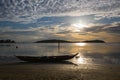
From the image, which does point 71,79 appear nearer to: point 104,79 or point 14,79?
point 104,79

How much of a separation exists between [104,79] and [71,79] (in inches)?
138

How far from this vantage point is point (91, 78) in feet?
68.0

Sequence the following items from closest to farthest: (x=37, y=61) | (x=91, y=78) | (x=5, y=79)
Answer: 1. (x=5, y=79)
2. (x=91, y=78)
3. (x=37, y=61)

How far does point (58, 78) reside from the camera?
20.4 metres

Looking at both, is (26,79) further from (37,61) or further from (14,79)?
(37,61)

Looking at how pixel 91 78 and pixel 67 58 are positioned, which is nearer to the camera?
pixel 91 78

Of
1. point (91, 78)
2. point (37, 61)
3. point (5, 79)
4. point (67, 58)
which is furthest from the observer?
point (67, 58)

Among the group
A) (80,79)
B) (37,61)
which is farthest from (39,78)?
(37,61)

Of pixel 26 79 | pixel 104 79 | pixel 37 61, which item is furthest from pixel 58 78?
pixel 37 61

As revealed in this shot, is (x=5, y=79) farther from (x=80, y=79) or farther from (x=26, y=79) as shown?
(x=80, y=79)

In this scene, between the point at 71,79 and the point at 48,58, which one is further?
the point at 48,58

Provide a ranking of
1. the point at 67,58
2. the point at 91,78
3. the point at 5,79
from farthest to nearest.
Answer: the point at 67,58 < the point at 91,78 < the point at 5,79

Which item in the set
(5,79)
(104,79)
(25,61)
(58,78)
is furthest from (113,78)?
(25,61)

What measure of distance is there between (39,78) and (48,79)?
1.17 m
